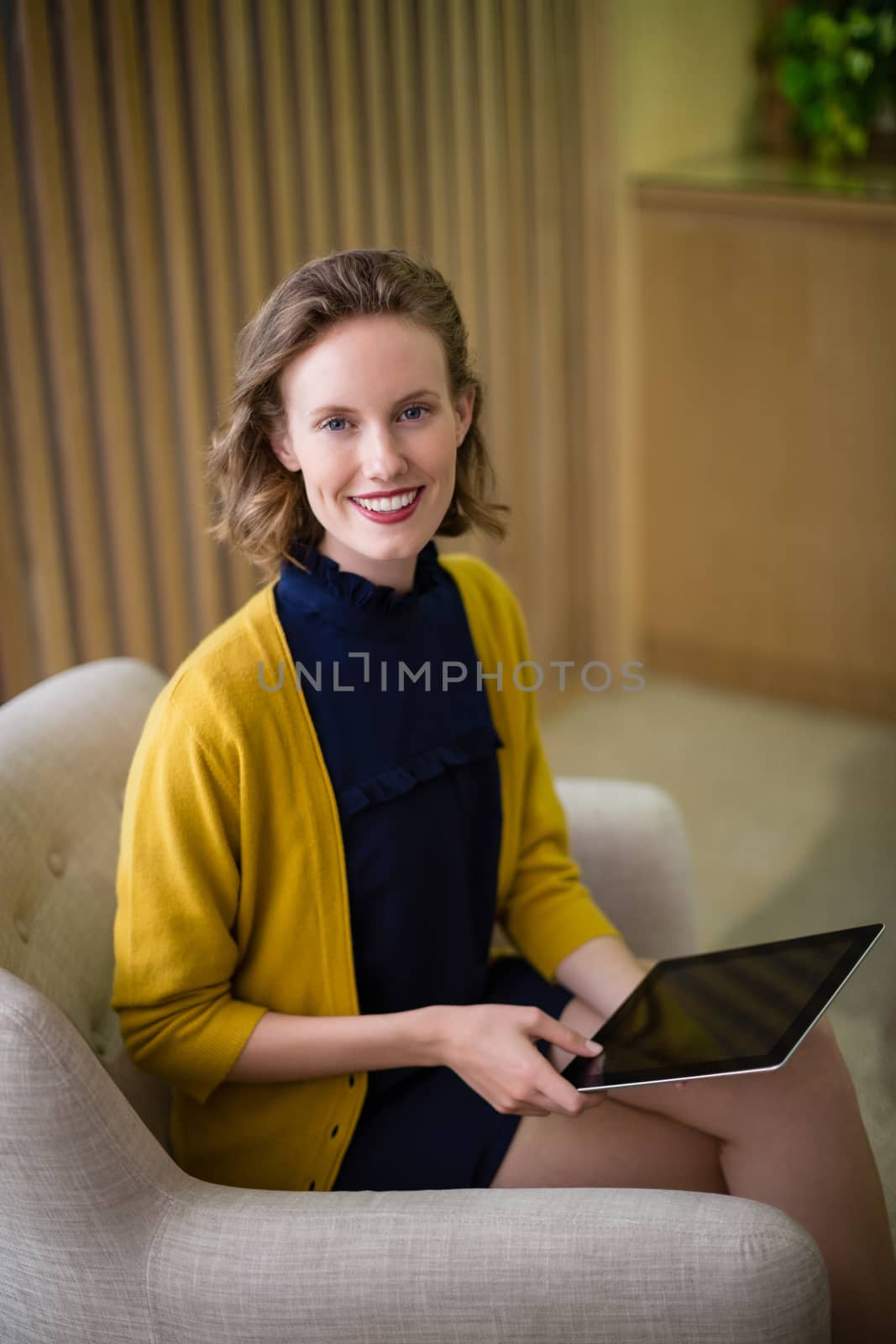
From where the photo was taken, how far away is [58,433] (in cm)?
190

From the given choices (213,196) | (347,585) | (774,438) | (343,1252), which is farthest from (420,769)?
(774,438)

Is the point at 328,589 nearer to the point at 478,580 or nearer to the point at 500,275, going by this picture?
the point at 478,580

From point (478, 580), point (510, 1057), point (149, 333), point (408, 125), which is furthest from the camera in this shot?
point (408, 125)

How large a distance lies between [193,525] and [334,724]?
3.32 feet

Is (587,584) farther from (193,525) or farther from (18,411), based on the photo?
(18,411)

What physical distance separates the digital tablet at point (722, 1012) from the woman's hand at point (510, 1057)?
2 cm

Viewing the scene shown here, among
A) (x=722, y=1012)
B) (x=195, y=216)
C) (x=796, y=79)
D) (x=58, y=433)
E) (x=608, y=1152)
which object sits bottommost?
(x=608, y=1152)

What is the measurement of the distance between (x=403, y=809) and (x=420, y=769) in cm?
4

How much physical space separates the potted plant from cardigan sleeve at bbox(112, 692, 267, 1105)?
229 centimetres

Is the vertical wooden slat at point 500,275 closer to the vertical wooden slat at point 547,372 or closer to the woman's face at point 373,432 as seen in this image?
the vertical wooden slat at point 547,372

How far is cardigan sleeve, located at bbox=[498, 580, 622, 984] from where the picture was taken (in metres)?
1.38

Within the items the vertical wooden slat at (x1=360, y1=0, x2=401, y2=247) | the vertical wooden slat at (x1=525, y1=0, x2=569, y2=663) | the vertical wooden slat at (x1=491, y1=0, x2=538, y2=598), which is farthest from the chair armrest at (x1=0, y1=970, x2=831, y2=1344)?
the vertical wooden slat at (x1=525, y1=0, x2=569, y2=663)

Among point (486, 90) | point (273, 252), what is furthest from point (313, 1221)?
point (486, 90)

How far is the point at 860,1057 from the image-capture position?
4.42ft
